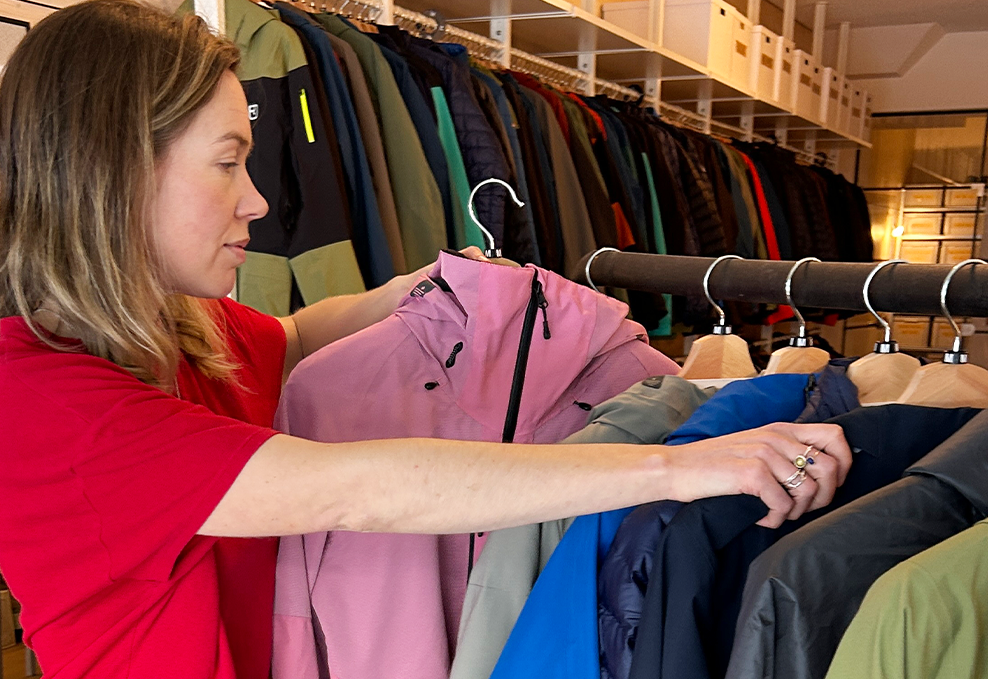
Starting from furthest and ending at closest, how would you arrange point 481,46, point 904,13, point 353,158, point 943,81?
point 943,81
point 904,13
point 481,46
point 353,158

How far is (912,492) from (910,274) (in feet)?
1.17

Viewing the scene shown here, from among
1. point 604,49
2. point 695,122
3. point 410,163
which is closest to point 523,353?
point 410,163

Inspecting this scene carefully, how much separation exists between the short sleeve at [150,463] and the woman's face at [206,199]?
19cm

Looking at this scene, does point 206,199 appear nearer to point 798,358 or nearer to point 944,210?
point 798,358

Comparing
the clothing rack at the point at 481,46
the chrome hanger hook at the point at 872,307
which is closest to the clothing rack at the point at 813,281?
the chrome hanger hook at the point at 872,307

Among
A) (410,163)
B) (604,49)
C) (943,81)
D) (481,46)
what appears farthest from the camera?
(943,81)

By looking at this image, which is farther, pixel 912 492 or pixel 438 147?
pixel 438 147

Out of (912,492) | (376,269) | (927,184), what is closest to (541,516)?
(912,492)

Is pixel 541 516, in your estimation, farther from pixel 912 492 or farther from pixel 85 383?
pixel 85 383

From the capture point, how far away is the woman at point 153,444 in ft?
2.59

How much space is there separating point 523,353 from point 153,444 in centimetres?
49

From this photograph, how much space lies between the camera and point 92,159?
90 centimetres

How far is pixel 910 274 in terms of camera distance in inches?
38.9

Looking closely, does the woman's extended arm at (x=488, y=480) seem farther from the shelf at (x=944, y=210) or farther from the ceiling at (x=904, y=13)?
the shelf at (x=944, y=210)
